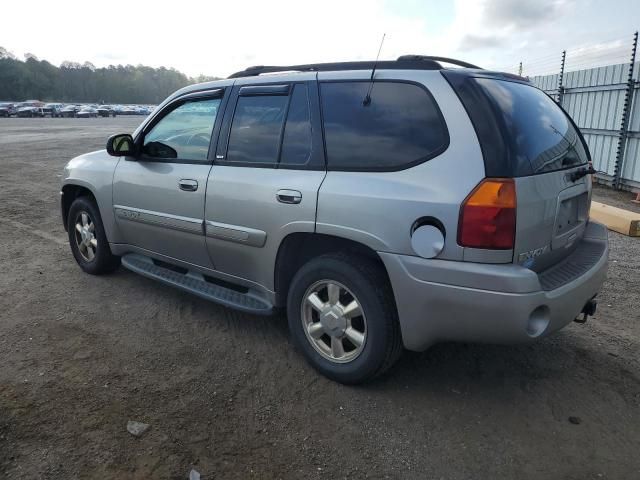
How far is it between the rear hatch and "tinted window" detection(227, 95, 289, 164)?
1.20 m

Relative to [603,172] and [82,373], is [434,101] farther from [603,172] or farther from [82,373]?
[603,172]

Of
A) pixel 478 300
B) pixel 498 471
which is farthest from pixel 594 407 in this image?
pixel 478 300

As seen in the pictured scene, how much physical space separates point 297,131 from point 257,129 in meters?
0.38

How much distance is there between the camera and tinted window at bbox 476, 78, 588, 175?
104 inches

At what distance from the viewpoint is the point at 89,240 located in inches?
198

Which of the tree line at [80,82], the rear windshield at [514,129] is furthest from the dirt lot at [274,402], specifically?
the tree line at [80,82]

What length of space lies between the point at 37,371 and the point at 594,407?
3.44m

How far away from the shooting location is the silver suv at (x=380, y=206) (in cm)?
256

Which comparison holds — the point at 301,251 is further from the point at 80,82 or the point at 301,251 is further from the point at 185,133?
the point at 80,82

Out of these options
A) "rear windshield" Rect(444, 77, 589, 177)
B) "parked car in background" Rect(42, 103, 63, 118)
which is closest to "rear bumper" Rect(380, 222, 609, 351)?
"rear windshield" Rect(444, 77, 589, 177)

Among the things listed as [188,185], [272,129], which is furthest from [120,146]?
[272,129]

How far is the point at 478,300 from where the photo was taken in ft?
8.36

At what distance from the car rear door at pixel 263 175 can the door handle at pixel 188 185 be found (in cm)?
16

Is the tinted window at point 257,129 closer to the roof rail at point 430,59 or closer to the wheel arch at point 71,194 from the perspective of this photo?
the roof rail at point 430,59
